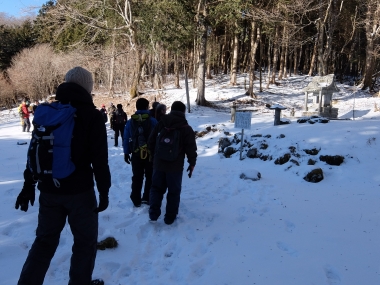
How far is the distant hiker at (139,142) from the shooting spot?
471 cm

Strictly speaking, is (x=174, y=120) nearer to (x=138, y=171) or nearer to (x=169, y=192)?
(x=169, y=192)

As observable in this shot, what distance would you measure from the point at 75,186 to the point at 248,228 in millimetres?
2821

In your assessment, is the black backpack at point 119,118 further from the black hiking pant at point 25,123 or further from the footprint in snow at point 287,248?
the footprint in snow at point 287,248

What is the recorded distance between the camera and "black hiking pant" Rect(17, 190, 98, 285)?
2332 mm

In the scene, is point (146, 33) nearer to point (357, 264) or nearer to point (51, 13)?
point (51, 13)

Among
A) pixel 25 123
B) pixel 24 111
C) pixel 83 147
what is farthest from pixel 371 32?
pixel 83 147

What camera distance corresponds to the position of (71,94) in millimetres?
2342

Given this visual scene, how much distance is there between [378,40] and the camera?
97.8 ft

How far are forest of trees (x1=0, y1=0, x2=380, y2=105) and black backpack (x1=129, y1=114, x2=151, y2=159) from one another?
14.9m

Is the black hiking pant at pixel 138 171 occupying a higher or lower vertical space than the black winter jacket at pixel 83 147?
lower

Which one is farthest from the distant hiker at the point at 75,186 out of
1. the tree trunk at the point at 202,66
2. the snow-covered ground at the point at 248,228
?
the tree trunk at the point at 202,66

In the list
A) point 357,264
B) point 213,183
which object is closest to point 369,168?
point 213,183

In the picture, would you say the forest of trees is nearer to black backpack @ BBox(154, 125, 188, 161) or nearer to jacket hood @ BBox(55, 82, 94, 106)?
black backpack @ BBox(154, 125, 188, 161)

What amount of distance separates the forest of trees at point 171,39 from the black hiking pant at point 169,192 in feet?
51.5
